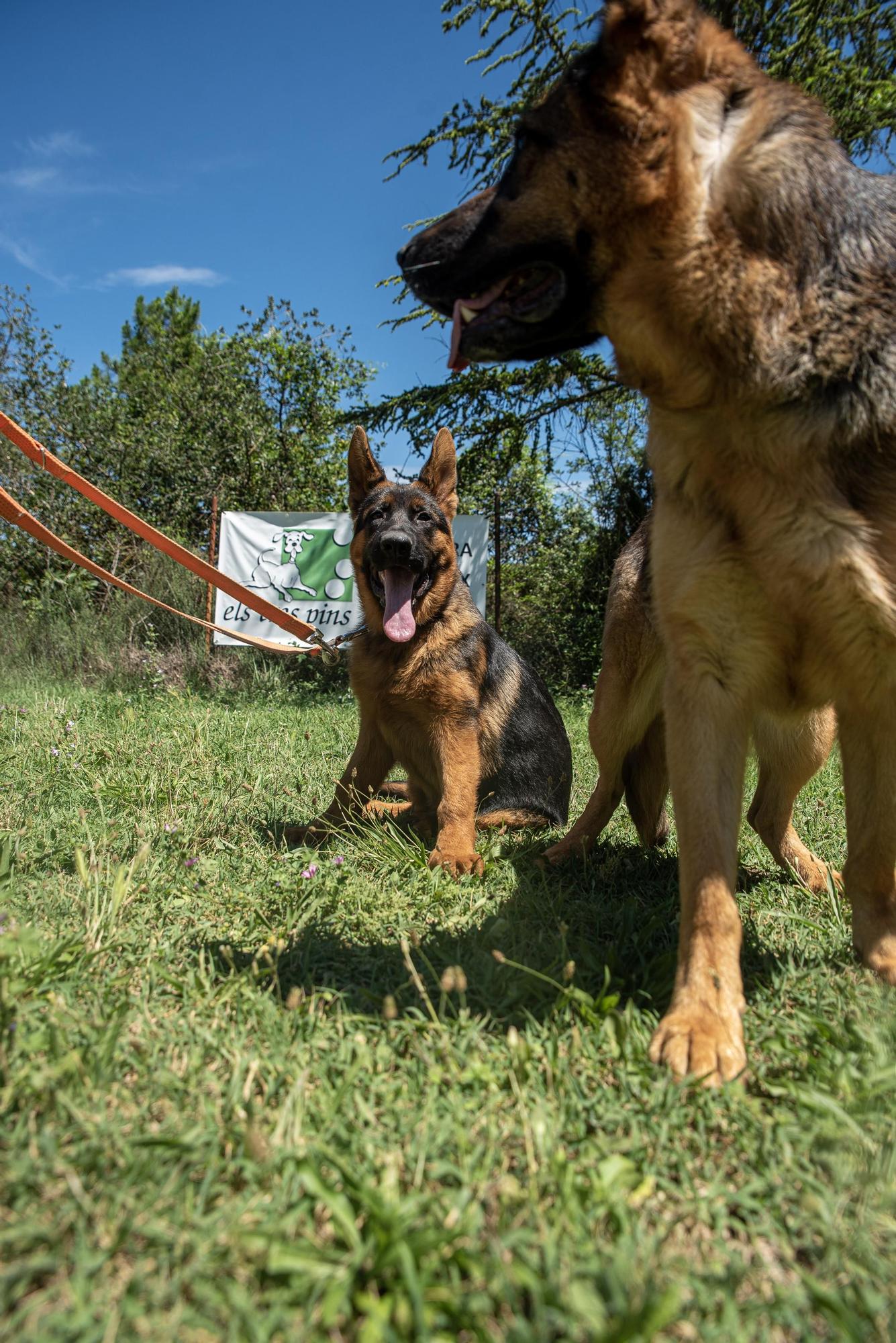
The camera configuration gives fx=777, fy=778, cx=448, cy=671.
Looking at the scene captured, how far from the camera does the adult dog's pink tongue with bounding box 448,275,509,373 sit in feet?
7.47

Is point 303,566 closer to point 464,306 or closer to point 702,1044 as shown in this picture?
point 464,306

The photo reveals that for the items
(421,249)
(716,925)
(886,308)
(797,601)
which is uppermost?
(421,249)

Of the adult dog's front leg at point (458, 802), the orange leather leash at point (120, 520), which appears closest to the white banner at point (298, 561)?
the orange leather leash at point (120, 520)

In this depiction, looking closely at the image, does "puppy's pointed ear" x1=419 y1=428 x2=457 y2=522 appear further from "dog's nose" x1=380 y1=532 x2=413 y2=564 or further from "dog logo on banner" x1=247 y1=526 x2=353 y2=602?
"dog logo on banner" x1=247 y1=526 x2=353 y2=602

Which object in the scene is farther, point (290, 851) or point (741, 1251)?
point (290, 851)

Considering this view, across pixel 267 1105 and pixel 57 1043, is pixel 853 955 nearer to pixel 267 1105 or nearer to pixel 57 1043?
pixel 267 1105

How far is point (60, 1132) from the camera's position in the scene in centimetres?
136

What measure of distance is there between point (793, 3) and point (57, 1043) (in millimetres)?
13011

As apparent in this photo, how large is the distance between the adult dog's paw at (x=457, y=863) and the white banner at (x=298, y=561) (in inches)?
305

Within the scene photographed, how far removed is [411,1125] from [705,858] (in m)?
1.02

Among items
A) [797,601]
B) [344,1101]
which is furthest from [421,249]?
[344,1101]

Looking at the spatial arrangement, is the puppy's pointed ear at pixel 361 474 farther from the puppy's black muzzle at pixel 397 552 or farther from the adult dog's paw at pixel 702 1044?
the adult dog's paw at pixel 702 1044

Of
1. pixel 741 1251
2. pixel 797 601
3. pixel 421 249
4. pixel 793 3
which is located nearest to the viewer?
pixel 741 1251

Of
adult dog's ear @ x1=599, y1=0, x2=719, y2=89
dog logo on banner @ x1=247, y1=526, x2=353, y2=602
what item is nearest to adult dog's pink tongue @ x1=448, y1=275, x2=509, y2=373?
adult dog's ear @ x1=599, y1=0, x2=719, y2=89
